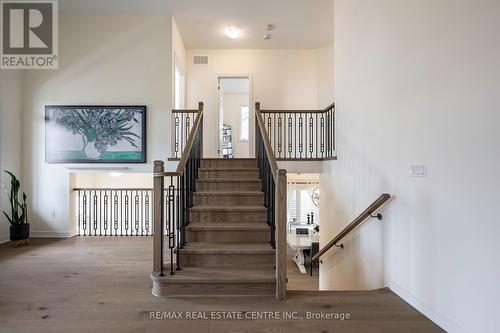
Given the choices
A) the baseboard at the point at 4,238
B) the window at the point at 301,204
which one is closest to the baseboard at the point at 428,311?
the baseboard at the point at 4,238

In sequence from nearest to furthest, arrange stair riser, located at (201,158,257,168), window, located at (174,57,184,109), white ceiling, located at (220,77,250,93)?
1. stair riser, located at (201,158,257,168)
2. window, located at (174,57,184,109)
3. white ceiling, located at (220,77,250,93)

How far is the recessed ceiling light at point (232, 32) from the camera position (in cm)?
584

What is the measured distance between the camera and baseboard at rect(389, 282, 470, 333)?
2037 millimetres

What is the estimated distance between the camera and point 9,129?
189 inches

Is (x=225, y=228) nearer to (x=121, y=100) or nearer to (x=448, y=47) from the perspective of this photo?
→ (x=448, y=47)

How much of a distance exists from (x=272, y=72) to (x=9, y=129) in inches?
212

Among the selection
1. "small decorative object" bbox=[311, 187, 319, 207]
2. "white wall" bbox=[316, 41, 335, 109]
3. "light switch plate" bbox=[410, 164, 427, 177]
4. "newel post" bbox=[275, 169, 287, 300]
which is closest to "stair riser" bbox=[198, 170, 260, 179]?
"newel post" bbox=[275, 169, 287, 300]

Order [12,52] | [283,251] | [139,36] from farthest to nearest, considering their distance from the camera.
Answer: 1. [139,36]
2. [12,52]
3. [283,251]

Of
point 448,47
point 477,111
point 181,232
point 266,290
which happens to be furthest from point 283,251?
point 448,47

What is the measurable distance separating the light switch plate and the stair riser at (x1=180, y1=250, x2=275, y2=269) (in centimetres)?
156

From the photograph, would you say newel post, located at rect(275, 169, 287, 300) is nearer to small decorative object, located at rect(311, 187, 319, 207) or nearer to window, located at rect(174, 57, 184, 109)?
window, located at rect(174, 57, 184, 109)

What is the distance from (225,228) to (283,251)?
3.06 ft

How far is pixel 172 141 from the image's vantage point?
207 inches

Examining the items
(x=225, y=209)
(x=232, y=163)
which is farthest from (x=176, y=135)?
(x=225, y=209)
